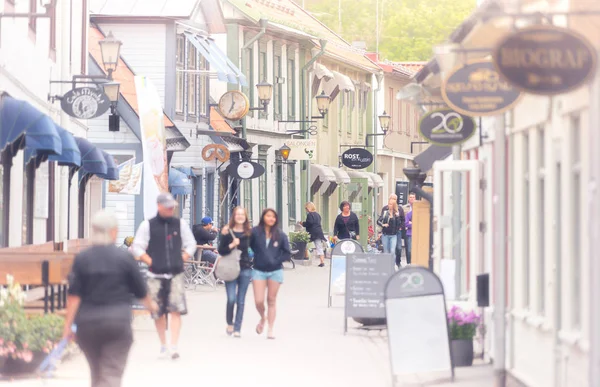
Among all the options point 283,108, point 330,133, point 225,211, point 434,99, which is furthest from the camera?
point 330,133

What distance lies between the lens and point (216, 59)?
31.8m

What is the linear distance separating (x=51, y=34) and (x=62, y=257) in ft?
31.5

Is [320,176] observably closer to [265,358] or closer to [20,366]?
[265,358]

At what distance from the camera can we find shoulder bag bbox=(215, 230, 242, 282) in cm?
1688

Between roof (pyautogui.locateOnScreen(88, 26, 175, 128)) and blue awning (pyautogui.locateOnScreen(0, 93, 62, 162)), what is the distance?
1111 cm

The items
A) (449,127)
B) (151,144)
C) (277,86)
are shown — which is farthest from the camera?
(277,86)

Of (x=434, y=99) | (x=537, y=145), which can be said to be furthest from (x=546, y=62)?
(x=434, y=99)

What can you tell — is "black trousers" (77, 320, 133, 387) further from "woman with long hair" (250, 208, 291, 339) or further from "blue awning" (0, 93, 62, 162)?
"blue awning" (0, 93, 62, 162)

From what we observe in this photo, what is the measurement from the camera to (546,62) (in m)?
8.66

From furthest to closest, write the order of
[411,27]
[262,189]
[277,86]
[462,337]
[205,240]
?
[411,27], [277,86], [262,189], [205,240], [462,337]

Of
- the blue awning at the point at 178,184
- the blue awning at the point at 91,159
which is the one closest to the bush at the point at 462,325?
the blue awning at the point at 91,159

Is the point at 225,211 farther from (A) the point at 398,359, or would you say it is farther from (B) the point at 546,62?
(B) the point at 546,62

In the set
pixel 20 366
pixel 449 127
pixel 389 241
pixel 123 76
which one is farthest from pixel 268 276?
pixel 123 76

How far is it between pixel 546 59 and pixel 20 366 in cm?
651
